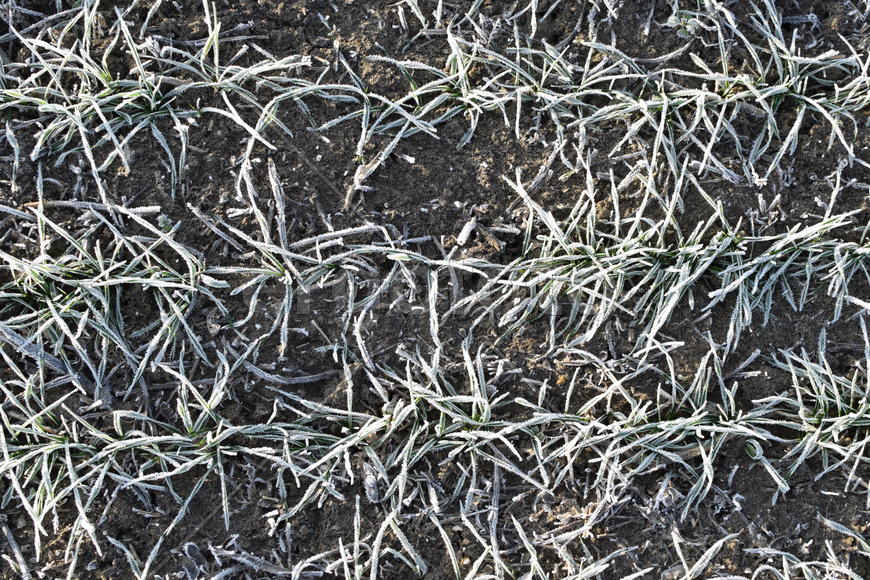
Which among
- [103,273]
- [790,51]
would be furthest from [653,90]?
[103,273]

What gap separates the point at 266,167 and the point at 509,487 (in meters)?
0.93

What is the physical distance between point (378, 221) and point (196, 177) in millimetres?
442

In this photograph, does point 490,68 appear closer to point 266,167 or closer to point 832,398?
point 266,167

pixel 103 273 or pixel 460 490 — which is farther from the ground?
pixel 103 273

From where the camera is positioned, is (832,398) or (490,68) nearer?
(832,398)

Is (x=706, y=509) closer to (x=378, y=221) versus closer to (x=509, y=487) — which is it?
(x=509, y=487)

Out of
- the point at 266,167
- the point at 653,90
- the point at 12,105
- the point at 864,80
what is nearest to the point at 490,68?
the point at 653,90

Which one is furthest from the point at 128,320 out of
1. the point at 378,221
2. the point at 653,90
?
the point at 653,90

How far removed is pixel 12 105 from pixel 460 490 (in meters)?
1.37

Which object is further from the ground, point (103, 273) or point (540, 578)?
point (103, 273)

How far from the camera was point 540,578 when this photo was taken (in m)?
1.64

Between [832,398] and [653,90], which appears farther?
[653,90]

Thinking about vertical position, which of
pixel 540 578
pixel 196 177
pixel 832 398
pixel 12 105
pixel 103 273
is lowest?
pixel 540 578

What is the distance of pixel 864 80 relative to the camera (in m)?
1.74
